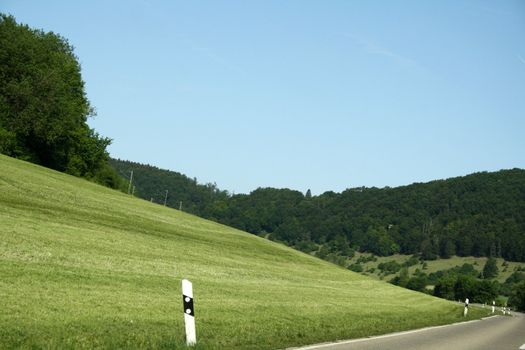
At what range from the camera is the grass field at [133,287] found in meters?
12.1

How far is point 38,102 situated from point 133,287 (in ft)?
153

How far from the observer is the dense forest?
59969mm

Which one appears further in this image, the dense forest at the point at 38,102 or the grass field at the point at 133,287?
the dense forest at the point at 38,102

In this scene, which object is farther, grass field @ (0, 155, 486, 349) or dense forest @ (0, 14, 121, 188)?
dense forest @ (0, 14, 121, 188)

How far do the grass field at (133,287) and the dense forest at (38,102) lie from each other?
65.8ft

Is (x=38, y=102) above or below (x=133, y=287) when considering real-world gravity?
→ above

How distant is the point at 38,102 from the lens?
198ft

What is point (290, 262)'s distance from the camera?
143 ft

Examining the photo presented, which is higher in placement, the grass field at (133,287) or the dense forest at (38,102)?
the dense forest at (38,102)

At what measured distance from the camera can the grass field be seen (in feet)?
39.8

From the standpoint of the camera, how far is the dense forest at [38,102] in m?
60.0

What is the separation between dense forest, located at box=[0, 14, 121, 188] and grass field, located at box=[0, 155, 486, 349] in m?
20.1

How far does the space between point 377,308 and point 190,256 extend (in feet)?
30.2

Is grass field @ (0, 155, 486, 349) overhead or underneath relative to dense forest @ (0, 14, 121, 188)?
underneath
